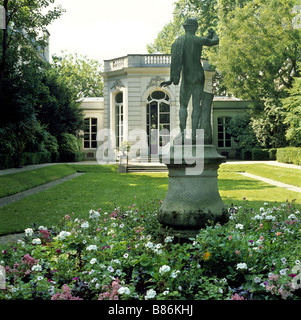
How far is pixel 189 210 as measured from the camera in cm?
488

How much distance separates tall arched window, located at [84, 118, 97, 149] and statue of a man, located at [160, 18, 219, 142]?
26.6m

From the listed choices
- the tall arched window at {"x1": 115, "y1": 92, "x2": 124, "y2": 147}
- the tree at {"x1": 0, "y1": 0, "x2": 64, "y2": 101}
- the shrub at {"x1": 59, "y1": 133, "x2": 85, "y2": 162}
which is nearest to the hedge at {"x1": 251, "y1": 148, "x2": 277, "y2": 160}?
the tall arched window at {"x1": 115, "y1": 92, "x2": 124, "y2": 147}

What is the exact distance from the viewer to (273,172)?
1766 centimetres

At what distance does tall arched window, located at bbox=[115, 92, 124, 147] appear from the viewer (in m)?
26.3

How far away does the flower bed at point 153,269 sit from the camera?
313 cm

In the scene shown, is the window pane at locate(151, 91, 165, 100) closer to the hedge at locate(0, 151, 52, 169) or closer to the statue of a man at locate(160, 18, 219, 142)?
the hedge at locate(0, 151, 52, 169)

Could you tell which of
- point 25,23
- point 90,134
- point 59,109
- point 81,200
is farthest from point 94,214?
point 90,134

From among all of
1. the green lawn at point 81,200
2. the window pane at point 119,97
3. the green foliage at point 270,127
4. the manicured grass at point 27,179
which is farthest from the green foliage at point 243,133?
the green lawn at point 81,200

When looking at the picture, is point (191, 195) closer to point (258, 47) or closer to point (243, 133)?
point (258, 47)

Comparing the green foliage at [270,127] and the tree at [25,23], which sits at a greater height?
the tree at [25,23]

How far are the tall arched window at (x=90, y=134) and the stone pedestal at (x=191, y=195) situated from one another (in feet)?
88.7

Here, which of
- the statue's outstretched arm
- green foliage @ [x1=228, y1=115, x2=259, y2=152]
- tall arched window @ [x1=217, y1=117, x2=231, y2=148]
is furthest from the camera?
tall arched window @ [x1=217, y1=117, x2=231, y2=148]

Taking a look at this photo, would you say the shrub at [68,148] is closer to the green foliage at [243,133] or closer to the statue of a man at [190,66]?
the green foliage at [243,133]

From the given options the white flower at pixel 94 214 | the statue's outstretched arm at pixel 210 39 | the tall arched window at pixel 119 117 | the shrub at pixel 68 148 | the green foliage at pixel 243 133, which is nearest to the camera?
the white flower at pixel 94 214
